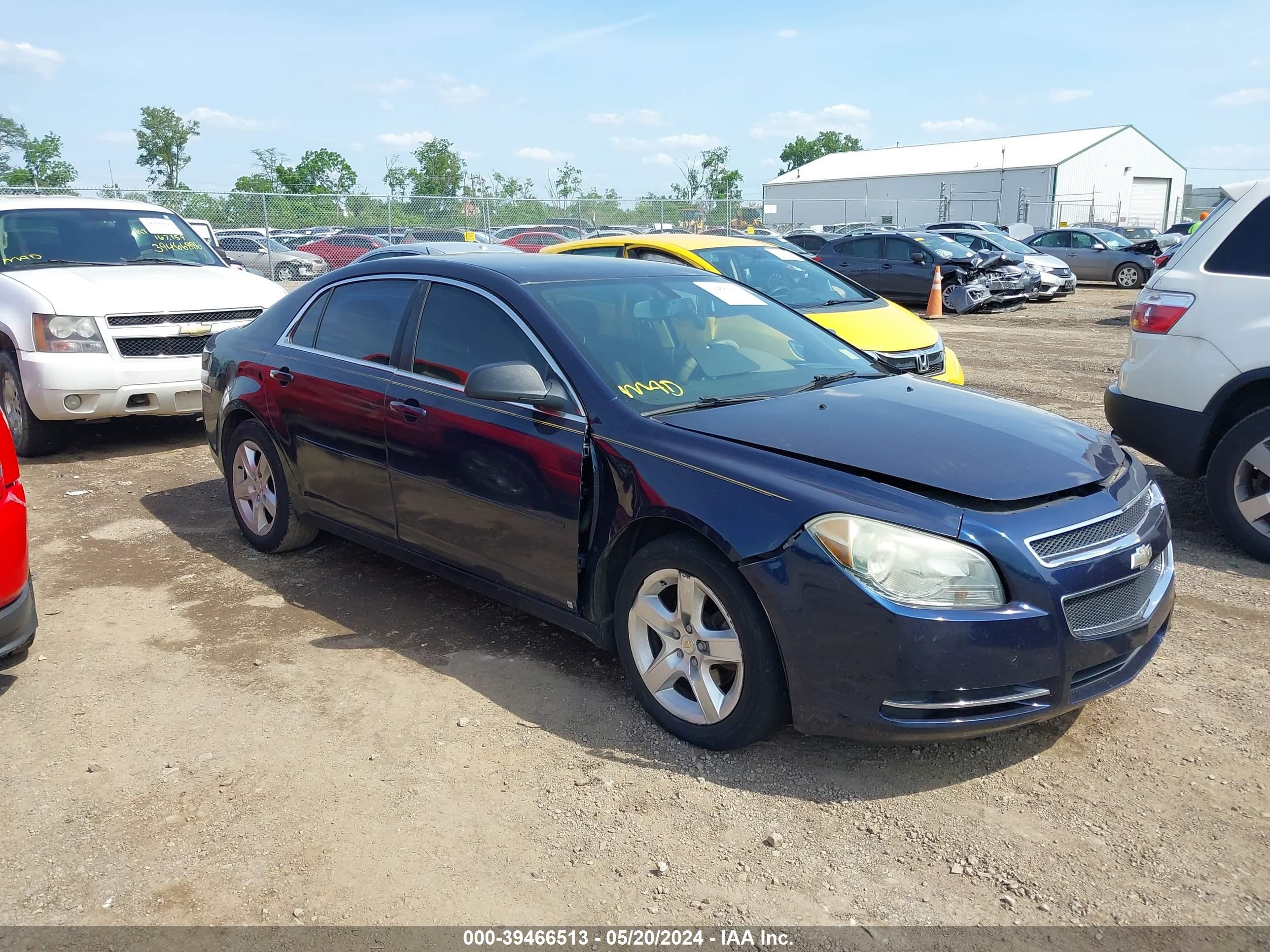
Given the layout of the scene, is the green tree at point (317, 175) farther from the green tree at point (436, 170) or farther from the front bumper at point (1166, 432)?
the front bumper at point (1166, 432)

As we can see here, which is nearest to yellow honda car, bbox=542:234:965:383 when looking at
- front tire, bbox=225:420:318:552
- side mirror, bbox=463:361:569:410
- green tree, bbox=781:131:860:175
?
front tire, bbox=225:420:318:552

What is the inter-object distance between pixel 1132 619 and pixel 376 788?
2.52m

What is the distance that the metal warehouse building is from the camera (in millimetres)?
55978

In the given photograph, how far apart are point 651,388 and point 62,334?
557cm

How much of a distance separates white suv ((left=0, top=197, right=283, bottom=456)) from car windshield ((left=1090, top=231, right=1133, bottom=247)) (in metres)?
23.2

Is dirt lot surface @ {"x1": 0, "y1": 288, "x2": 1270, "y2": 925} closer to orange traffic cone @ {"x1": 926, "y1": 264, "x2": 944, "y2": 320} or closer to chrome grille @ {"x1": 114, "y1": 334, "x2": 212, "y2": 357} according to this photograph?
chrome grille @ {"x1": 114, "y1": 334, "x2": 212, "y2": 357}

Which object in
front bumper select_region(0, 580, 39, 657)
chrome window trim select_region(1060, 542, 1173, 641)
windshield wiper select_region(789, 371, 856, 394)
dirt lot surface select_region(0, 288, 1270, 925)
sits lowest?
dirt lot surface select_region(0, 288, 1270, 925)

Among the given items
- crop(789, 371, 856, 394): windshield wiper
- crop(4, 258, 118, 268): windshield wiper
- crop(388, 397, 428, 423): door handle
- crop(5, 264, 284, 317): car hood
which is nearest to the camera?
crop(789, 371, 856, 394): windshield wiper

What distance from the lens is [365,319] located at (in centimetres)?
495

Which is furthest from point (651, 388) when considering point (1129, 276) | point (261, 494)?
Result: point (1129, 276)

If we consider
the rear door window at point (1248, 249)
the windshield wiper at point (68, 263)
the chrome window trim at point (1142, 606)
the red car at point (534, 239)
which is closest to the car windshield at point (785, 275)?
the rear door window at point (1248, 249)

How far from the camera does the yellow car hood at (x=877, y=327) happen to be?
25.9 feet

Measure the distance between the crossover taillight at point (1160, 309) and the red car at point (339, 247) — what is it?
22.2 metres

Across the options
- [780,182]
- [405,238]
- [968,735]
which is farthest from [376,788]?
[780,182]
